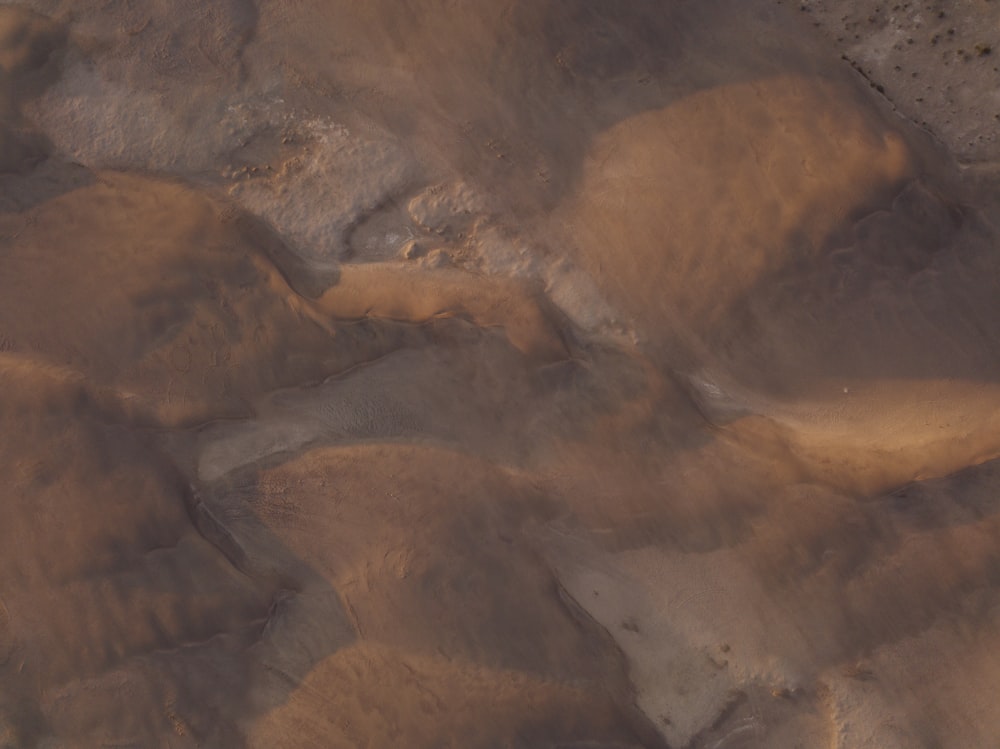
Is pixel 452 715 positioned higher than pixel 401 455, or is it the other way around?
Result: pixel 401 455

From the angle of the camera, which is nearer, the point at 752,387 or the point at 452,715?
the point at 452,715

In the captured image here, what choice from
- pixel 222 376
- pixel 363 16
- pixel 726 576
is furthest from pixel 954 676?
pixel 363 16

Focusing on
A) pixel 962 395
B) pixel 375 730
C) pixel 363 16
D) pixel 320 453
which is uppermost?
pixel 363 16

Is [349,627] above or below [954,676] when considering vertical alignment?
below

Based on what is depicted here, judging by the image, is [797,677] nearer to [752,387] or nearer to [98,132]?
[752,387]

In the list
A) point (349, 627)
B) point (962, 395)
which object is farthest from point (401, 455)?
point (962, 395)

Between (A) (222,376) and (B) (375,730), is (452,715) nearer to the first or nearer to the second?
(B) (375,730)
